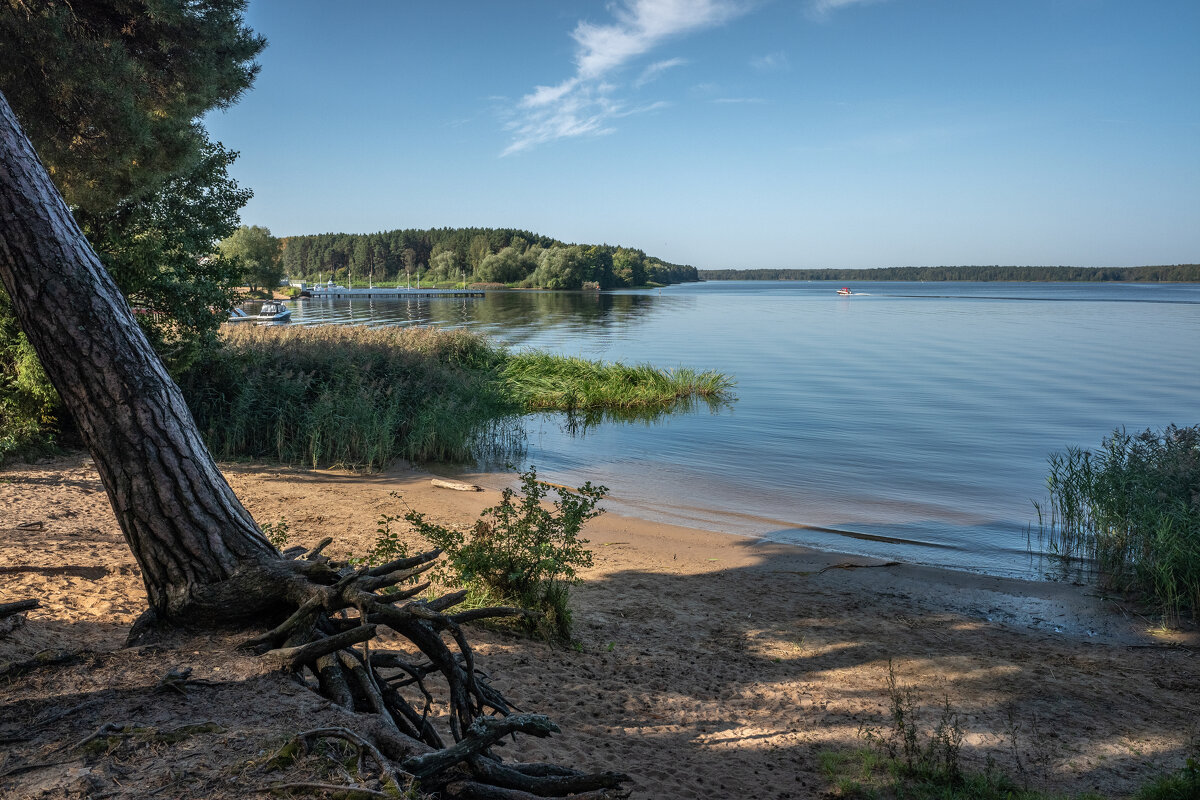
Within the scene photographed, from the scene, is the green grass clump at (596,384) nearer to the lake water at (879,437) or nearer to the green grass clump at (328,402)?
the lake water at (879,437)

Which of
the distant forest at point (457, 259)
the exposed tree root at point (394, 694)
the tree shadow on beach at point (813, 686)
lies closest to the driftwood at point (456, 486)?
the tree shadow on beach at point (813, 686)

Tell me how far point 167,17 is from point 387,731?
Answer: 406 inches

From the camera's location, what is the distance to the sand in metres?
2.72

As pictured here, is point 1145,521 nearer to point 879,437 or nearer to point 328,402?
point 879,437

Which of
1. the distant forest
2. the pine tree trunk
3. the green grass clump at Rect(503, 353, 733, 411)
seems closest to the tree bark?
the pine tree trunk

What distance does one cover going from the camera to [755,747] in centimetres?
479

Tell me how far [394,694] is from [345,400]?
1145 cm

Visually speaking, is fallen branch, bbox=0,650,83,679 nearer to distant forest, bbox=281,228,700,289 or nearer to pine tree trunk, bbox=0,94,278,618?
pine tree trunk, bbox=0,94,278,618

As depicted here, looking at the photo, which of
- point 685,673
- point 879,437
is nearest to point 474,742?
point 685,673

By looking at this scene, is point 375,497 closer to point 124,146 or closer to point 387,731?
point 124,146

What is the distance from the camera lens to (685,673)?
591 cm

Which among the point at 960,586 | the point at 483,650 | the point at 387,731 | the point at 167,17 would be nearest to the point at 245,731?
the point at 387,731

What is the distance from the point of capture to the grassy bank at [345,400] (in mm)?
13469

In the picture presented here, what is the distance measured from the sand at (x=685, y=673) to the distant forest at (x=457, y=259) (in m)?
130
